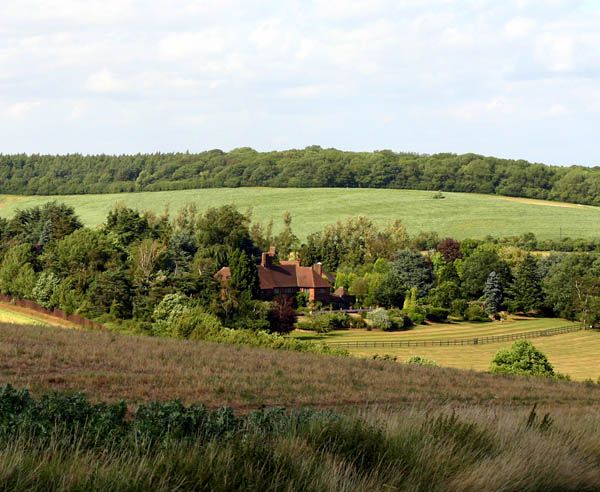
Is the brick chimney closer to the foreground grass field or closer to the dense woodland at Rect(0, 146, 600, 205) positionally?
the foreground grass field

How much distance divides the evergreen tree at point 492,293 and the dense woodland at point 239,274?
0.13 meters

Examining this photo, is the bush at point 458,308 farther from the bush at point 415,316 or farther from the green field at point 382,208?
the green field at point 382,208

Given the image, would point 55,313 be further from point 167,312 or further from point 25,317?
point 167,312

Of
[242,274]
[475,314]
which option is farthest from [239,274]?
[475,314]

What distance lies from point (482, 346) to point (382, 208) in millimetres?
90958

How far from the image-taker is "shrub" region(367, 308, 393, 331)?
85062mm

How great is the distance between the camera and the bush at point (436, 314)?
93.1m

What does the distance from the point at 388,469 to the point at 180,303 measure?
56766mm

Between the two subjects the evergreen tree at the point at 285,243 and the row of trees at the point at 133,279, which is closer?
the row of trees at the point at 133,279

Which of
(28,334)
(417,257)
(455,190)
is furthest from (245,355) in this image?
(455,190)

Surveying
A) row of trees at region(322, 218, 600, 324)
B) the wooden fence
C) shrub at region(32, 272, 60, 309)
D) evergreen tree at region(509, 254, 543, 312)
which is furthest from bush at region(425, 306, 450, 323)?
the wooden fence

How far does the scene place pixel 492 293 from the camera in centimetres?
9850

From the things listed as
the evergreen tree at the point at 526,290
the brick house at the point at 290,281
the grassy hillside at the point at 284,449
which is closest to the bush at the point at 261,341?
the grassy hillside at the point at 284,449

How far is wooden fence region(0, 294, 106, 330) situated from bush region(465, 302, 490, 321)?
44800 mm
